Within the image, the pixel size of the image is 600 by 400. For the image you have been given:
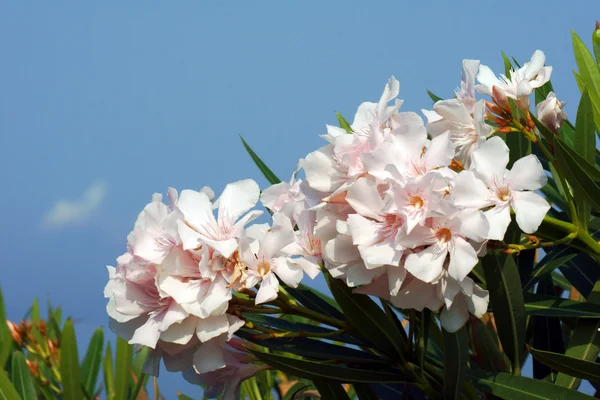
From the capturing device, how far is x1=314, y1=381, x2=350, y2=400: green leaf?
116cm

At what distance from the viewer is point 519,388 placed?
3.30ft

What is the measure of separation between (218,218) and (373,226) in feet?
0.69

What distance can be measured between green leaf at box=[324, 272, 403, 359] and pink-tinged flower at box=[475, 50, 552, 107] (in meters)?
0.38

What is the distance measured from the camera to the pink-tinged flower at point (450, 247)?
2.59 feet

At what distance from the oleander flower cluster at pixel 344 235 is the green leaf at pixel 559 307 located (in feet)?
0.89

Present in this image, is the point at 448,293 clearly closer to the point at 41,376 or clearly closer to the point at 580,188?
the point at 580,188

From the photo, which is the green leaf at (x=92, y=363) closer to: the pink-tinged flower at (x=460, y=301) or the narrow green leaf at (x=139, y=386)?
the narrow green leaf at (x=139, y=386)

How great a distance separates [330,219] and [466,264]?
0.56 feet

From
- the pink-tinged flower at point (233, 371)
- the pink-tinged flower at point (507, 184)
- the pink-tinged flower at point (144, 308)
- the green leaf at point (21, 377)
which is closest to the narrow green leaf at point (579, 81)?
the pink-tinged flower at point (507, 184)

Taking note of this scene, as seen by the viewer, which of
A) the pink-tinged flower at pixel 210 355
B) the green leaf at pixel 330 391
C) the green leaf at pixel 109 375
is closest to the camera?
the pink-tinged flower at pixel 210 355

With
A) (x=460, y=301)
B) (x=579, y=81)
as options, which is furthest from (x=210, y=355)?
(x=579, y=81)

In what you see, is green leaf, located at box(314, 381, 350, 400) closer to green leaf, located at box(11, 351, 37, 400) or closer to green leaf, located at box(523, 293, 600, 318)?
green leaf, located at box(523, 293, 600, 318)

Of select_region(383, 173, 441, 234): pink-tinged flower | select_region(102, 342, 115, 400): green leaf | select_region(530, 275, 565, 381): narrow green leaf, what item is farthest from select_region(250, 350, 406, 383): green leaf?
select_region(102, 342, 115, 400): green leaf

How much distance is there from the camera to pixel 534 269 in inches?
45.7
